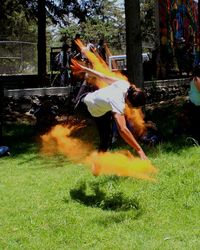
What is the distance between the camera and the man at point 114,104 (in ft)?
22.1

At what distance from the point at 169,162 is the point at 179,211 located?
2.21 m

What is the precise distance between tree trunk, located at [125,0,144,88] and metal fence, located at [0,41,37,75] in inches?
451

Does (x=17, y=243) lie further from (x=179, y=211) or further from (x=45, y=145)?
(x=45, y=145)

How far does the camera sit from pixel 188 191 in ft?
22.7

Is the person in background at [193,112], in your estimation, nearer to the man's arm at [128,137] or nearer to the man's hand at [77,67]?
the man's hand at [77,67]

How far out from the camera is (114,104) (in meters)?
6.90

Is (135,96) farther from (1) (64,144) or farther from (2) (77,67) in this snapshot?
(1) (64,144)

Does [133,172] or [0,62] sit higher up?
[0,62]

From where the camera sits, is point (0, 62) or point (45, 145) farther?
point (0, 62)

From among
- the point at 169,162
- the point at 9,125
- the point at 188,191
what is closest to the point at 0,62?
the point at 9,125

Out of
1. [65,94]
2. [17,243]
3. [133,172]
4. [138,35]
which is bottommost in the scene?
[17,243]

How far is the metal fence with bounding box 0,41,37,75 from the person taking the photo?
2292 centimetres

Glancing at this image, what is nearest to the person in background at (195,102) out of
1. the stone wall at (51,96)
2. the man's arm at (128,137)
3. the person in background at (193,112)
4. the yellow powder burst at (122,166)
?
the person in background at (193,112)

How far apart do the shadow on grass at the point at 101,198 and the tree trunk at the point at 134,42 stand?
503 cm
